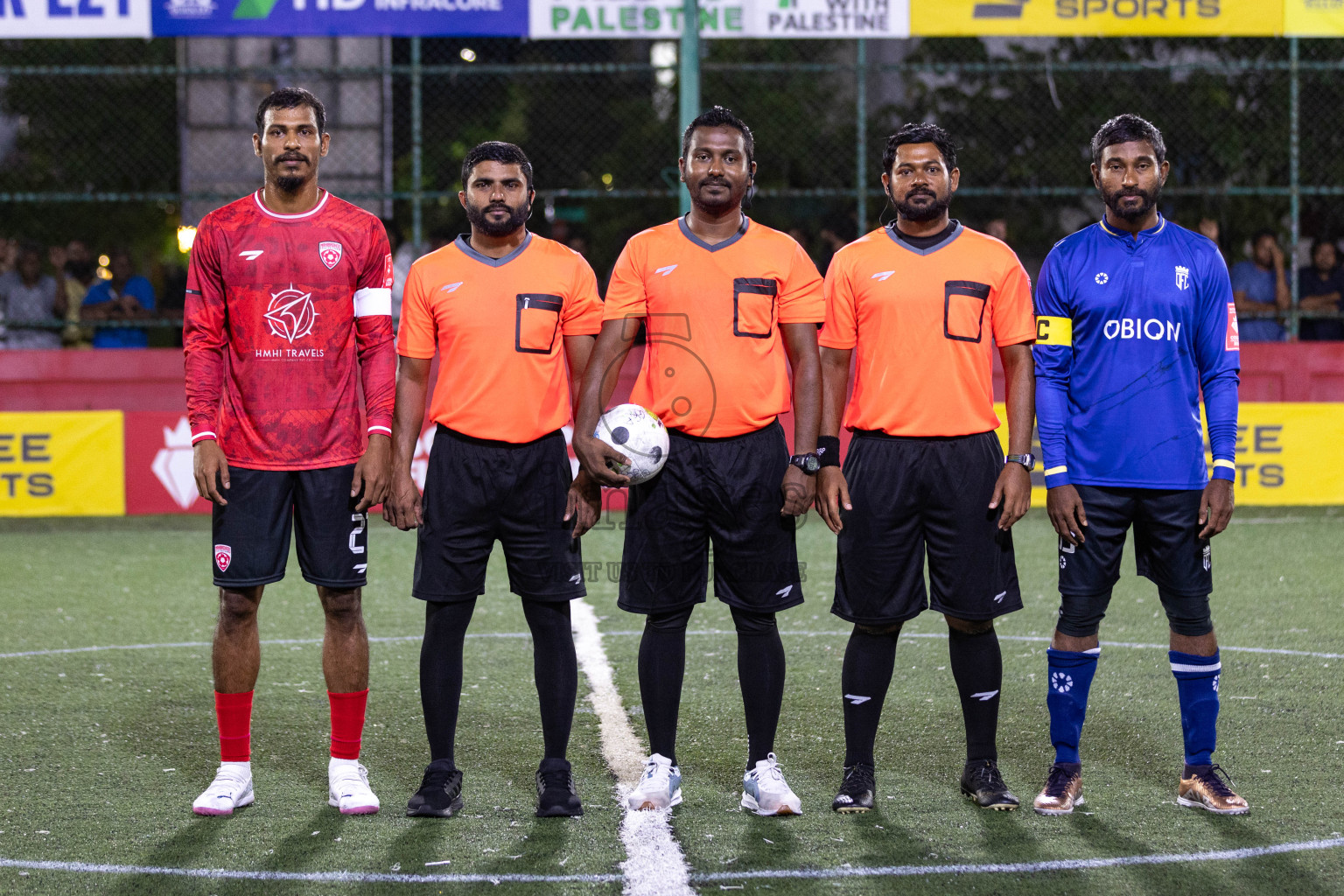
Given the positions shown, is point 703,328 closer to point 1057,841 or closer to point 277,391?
point 277,391

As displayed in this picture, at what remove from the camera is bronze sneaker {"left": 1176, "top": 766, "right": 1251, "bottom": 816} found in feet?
Answer: 14.8

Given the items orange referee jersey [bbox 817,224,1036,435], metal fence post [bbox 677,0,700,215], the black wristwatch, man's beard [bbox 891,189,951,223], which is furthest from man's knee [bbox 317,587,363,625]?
metal fence post [bbox 677,0,700,215]

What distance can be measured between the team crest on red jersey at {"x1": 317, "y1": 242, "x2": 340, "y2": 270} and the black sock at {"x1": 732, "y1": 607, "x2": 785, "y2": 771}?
5.47ft

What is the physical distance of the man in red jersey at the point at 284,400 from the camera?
4.63 meters

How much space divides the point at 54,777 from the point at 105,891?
4.11ft

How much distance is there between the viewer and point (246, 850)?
4.23 meters

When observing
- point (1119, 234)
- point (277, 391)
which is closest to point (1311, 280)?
point (1119, 234)

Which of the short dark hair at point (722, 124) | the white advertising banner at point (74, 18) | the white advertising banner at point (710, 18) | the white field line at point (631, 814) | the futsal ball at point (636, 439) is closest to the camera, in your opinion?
the white field line at point (631, 814)

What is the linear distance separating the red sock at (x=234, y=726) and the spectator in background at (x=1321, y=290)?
11.3 m

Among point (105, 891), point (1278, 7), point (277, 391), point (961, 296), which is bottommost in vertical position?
point (105, 891)

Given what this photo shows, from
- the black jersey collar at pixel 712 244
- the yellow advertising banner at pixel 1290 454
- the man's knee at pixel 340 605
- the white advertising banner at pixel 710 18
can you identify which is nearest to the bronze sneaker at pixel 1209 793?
the black jersey collar at pixel 712 244

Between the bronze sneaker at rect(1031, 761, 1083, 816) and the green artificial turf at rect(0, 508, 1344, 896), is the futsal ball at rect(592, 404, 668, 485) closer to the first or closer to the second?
the green artificial turf at rect(0, 508, 1344, 896)

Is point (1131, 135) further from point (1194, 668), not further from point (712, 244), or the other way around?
point (1194, 668)

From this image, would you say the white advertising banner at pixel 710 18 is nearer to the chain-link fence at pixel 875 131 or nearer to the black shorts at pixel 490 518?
the chain-link fence at pixel 875 131
